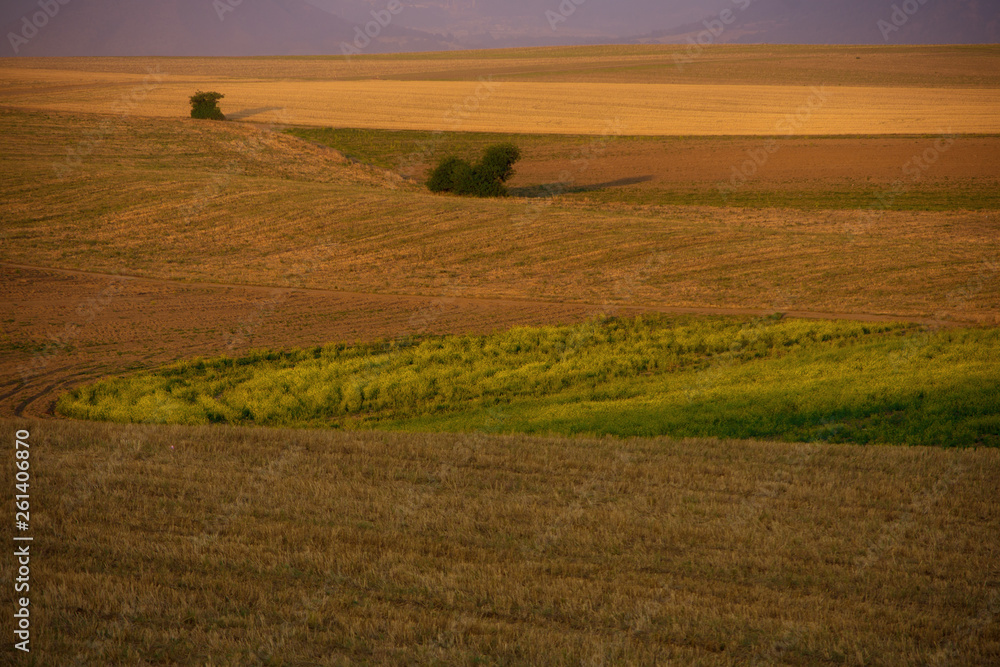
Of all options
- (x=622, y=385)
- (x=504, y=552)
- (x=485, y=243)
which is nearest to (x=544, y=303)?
(x=485, y=243)

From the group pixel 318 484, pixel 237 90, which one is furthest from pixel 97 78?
pixel 318 484

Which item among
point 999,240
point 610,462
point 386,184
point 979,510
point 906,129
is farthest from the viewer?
point 906,129

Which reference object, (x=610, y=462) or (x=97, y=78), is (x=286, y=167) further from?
(x=97, y=78)

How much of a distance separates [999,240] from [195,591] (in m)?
36.8

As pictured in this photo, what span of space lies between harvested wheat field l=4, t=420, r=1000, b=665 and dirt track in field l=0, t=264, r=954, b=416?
8440 millimetres

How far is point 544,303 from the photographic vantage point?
91.5 ft

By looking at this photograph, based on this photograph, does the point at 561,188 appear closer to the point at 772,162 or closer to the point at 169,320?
the point at 772,162

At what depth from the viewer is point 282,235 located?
36156mm

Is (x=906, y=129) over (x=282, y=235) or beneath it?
over

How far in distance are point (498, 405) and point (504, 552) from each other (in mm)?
9791

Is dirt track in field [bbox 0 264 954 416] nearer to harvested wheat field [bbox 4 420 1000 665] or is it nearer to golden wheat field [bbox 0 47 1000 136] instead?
harvested wheat field [bbox 4 420 1000 665]

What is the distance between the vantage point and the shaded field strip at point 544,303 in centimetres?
2495

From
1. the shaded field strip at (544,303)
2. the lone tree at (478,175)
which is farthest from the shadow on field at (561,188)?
the shaded field strip at (544,303)

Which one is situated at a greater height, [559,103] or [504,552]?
[559,103]
